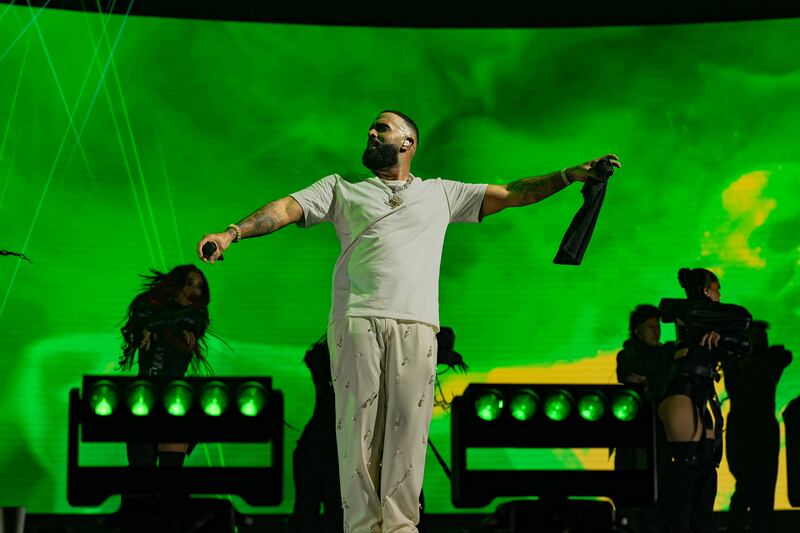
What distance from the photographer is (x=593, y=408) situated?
136 inches

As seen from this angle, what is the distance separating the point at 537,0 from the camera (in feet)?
22.1

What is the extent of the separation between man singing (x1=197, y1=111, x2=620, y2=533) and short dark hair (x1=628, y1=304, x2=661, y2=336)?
8.57 feet

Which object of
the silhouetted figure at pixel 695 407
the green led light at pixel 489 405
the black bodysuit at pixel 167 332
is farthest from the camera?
the black bodysuit at pixel 167 332

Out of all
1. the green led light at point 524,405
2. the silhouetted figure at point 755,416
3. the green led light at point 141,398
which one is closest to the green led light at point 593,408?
the green led light at point 524,405

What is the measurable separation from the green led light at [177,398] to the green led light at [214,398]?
0.04 m

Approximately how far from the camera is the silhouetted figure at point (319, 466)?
4.63m

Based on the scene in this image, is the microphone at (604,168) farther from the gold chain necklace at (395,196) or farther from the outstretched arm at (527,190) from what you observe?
the gold chain necklace at (395,196)

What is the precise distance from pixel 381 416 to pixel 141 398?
72 cm

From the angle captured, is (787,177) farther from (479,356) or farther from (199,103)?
(199,103)

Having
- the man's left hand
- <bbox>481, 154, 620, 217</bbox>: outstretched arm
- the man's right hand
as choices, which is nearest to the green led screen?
<bbox>481, 154, 620, 217</bbox>: outstretched arm

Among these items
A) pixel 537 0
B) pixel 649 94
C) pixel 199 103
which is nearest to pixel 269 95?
pixel 199 103

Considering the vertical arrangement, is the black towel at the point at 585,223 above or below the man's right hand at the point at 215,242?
above

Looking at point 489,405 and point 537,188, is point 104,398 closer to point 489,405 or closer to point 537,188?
point 489,405

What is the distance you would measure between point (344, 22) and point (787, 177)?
110 inches
